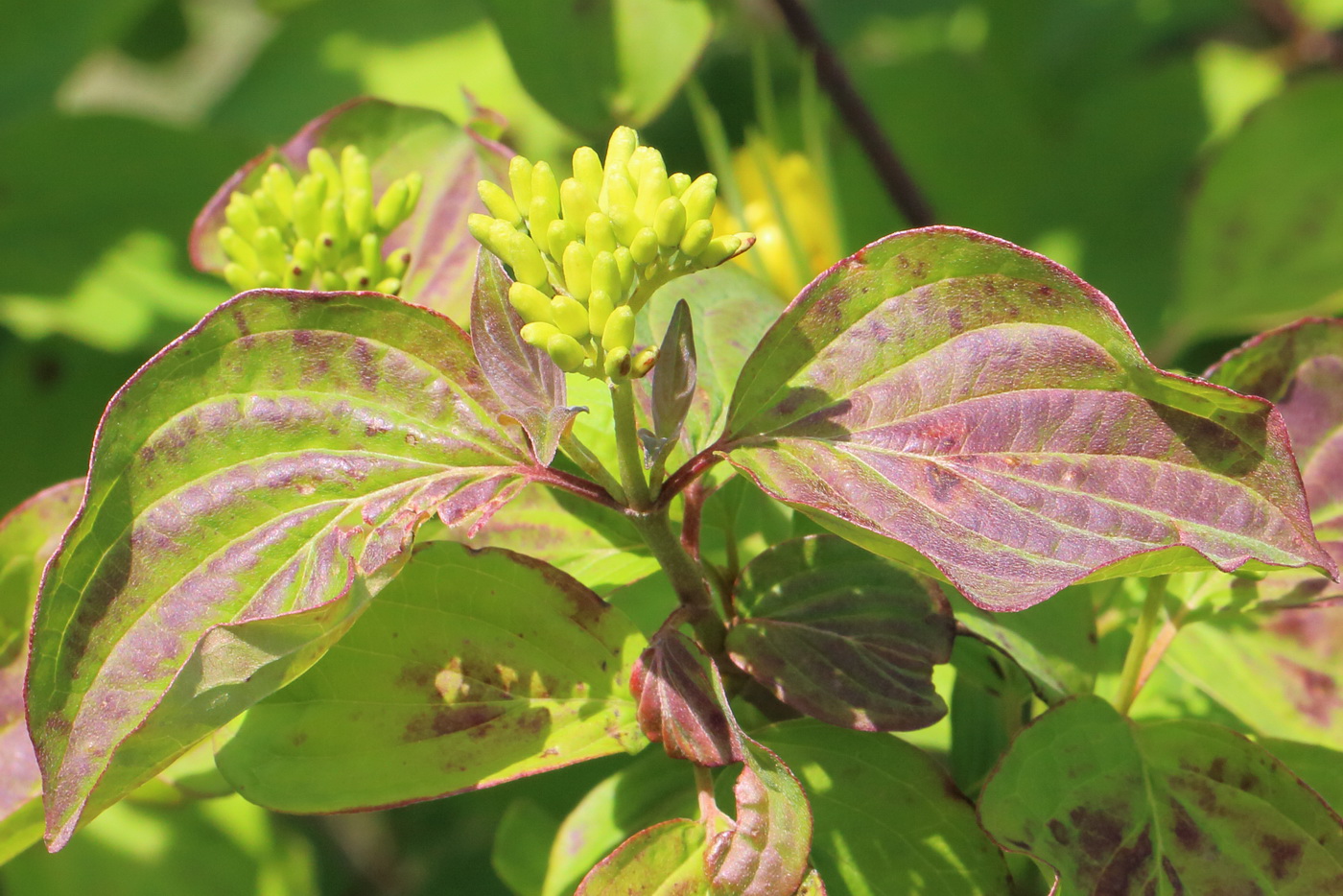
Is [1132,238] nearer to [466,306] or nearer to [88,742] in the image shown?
[466,306]

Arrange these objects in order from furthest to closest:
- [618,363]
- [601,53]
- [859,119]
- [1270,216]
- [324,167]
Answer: [1270,216] < [859,119] < [601,53] < [324,167] < [618,363]

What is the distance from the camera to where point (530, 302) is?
0.49m

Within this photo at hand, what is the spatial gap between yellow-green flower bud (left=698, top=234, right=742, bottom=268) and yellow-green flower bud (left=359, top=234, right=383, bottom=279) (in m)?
0.29

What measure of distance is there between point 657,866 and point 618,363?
22 centimetres

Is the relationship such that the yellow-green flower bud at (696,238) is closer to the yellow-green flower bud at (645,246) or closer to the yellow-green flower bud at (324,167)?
the yellow-green flower bud at (645,246)

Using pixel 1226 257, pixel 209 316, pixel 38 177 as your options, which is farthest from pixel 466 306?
pixel 1226 257

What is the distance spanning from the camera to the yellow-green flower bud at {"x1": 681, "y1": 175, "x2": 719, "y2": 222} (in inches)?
19.7

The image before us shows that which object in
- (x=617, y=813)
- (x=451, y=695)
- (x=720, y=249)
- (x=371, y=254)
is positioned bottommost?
(x=617, y=813)

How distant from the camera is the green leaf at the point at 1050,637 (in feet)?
1.96

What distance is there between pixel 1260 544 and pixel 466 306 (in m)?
0.46

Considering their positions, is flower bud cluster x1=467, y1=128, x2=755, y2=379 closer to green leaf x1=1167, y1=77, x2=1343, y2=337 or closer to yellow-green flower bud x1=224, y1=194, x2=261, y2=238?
yellow-green flower bud x1=224, y1=194, x2=261, y2=238

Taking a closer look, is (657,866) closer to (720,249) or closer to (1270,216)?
(720,249)

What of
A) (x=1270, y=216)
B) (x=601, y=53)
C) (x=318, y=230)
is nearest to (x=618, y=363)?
(x=318, y=230)

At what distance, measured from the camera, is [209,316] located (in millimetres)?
502
